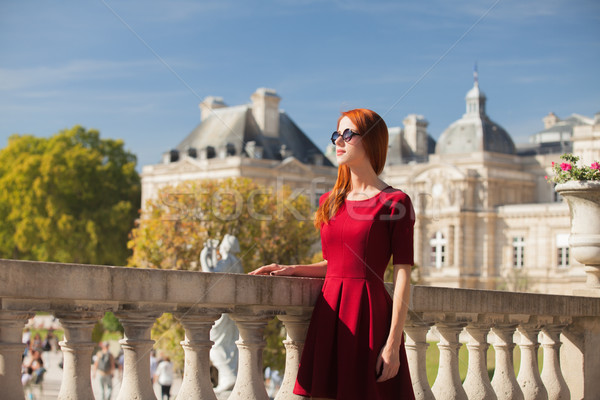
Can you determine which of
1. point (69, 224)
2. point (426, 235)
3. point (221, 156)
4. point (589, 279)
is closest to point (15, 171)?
point (69, 224)

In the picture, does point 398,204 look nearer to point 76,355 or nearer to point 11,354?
point 76,355

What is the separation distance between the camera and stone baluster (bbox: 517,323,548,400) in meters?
7.82

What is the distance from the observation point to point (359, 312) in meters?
5.26

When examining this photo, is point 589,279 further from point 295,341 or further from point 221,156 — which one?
point 221,156

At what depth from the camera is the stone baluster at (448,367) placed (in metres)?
6.82

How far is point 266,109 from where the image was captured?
8119 cm

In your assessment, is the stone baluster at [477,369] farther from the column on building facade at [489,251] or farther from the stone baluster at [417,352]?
the column on building facade at [489,251]

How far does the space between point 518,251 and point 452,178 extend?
810 centimetres

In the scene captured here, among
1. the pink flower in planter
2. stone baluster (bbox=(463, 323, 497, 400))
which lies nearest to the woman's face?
stone baluster (bbox=(463, 323, 497, 400))

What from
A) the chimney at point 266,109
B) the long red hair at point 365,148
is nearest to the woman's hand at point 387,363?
the long red hair at point 365,148

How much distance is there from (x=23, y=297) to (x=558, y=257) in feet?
225

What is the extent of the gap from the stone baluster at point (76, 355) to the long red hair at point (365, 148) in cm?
138

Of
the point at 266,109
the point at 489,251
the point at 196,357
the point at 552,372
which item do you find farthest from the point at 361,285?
the point at 266,109

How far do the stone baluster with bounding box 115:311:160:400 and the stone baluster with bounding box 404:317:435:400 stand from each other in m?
1.98
